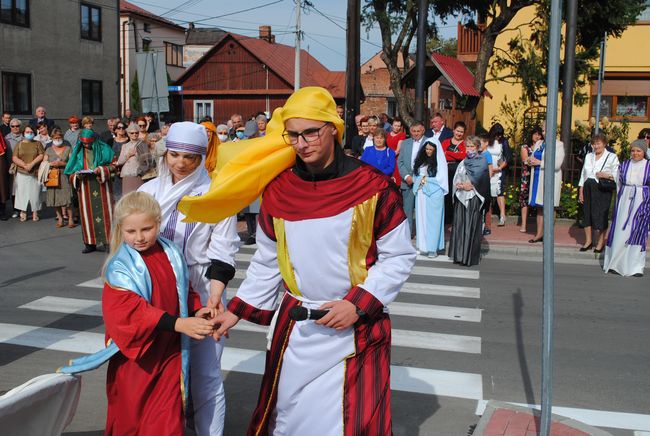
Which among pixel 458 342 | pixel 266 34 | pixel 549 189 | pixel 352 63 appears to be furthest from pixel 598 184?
pixel 266 34

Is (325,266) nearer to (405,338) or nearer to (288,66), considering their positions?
(405,338)

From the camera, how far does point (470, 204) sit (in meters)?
11.0

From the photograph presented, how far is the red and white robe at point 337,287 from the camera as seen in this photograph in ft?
10.5

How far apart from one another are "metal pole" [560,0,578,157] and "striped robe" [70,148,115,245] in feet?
26.6

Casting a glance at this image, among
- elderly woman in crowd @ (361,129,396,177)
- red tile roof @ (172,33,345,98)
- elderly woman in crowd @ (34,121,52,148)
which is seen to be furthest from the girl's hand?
red tile roof @ (172,33,345,98)

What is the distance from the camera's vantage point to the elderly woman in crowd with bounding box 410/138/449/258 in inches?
449

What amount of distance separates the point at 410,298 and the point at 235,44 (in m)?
50.9

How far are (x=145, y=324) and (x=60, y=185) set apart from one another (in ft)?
35.6

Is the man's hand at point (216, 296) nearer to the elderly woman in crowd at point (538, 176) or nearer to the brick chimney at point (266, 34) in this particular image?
the elderly woman in crowd at point (538, 176)

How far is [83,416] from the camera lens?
5.09m

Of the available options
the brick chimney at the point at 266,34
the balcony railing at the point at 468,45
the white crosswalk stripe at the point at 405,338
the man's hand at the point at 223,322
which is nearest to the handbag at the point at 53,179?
the white crosswalk stripe at the point at 405,338

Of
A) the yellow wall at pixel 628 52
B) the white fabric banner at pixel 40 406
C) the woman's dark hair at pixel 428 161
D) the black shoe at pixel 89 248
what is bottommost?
the black shoe at pixel 89 248

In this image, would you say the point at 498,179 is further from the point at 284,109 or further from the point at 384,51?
the point at 284,109

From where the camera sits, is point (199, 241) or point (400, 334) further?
point (400, 334)
